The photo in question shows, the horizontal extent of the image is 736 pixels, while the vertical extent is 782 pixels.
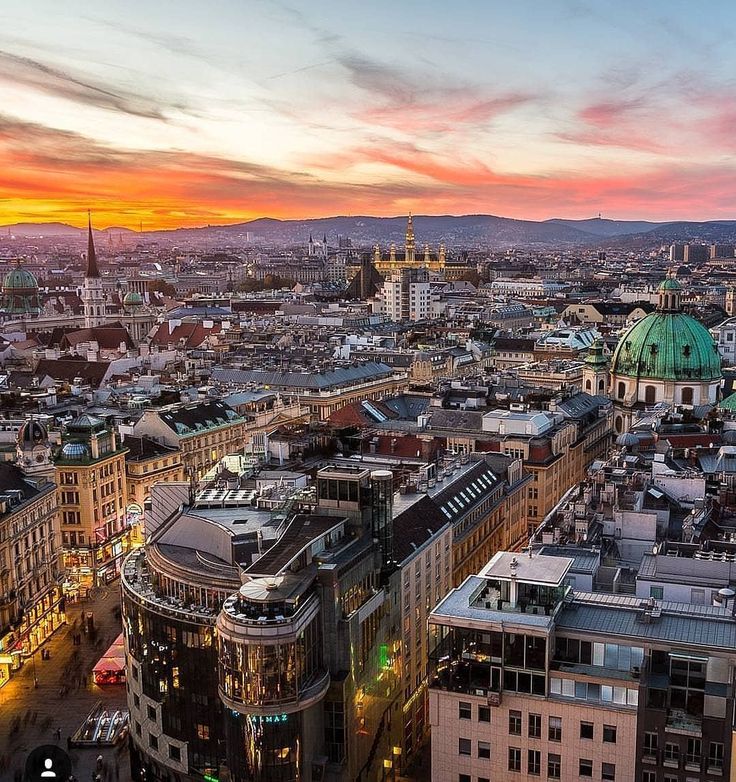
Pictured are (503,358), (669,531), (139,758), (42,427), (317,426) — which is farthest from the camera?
(503,358)

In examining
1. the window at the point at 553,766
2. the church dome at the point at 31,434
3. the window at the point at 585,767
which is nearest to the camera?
the window at the point at 585,767

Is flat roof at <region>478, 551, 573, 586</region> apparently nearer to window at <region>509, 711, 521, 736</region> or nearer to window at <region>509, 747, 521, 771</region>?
window at <region>509, 711, 521, 736</region>

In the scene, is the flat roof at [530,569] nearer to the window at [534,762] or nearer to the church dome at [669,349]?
the window at [534,762]

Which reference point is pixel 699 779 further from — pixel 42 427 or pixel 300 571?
pixel 42 427

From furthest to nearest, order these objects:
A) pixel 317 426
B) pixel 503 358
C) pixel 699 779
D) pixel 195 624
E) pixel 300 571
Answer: pixel 503 358
pixel 317 426
pixel 195 624
pixel 300 571
pixel 699 779

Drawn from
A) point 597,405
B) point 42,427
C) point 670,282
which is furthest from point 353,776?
point 670,282

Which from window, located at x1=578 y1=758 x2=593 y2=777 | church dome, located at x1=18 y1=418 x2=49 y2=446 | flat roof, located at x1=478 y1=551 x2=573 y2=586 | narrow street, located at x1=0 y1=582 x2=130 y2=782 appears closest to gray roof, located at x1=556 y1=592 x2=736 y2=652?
flat roof, located at x1=478 y1=551 x2=573 y2=586

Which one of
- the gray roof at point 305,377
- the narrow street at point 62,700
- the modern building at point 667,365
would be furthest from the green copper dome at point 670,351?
the narrow street at point 62,700
